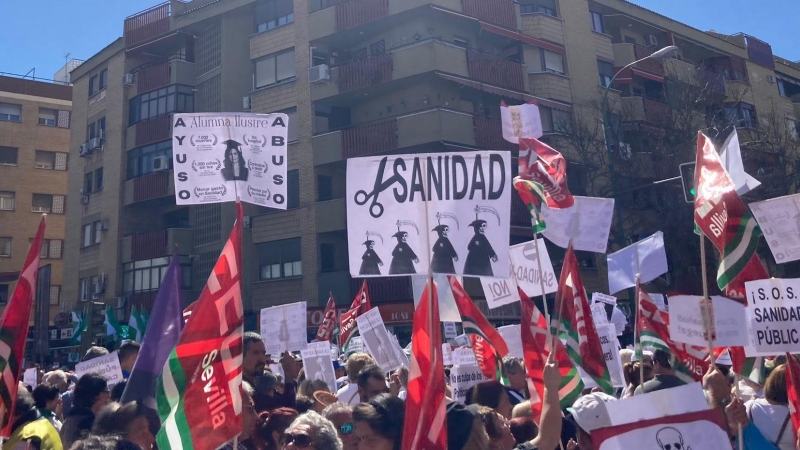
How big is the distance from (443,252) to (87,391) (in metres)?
2.67

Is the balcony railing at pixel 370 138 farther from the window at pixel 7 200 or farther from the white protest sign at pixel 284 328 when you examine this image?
the window at pixel 7 200

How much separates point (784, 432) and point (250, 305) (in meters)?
26.7

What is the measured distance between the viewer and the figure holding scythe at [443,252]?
18.0 ft

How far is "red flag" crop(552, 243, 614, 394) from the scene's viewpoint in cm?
625

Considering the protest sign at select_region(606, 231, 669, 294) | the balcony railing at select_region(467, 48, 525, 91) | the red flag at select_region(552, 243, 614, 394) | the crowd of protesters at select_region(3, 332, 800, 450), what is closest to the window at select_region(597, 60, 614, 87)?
the balcony railing at select_region(467, 48, 525, 91)

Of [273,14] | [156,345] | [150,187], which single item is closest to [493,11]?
[273,14]

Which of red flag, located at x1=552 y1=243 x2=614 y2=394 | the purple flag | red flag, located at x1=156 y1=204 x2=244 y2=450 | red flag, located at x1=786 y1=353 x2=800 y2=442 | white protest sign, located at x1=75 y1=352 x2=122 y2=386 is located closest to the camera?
red flag, located at x1=156 y1=204 x2=244 y2=450

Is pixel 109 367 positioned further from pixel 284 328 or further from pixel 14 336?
pixel 14 336

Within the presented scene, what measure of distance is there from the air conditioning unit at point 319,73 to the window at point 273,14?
3.39m

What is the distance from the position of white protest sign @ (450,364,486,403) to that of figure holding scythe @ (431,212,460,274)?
2.51 m

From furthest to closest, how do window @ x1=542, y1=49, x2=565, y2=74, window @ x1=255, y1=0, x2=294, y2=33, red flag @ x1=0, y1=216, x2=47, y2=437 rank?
window @ x1=255, y1=0, x2=294, y2=33, window @ x1=542, y1=49, x2=565, y2=74, red flag @ x1=0, y1=216, x2=47, y2=437

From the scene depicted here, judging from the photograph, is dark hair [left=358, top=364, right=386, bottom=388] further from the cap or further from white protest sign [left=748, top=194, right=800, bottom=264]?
white protest sign [left=748, top=194, right=800, bottom=264]

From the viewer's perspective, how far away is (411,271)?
5.50 m

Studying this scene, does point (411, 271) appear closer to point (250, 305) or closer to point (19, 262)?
point (250, 305)
